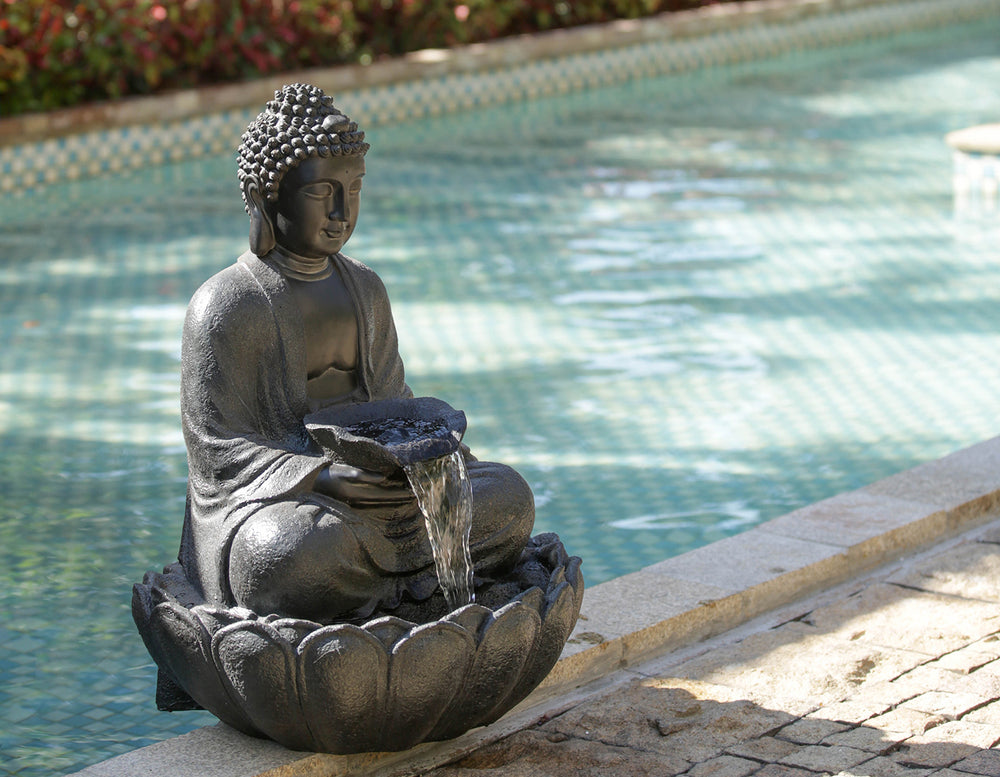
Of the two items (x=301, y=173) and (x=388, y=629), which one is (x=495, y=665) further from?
(x=301, y=173)

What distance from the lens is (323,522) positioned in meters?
2.98

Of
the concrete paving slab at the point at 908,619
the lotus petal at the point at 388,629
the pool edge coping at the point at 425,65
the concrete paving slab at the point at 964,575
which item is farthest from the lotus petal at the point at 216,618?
the pool edge coping at the point at 425,65

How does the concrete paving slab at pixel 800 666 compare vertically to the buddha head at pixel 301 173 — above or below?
below

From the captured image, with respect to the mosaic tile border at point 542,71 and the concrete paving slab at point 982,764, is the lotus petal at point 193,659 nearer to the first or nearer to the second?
the concrete paving slab at point 982,764

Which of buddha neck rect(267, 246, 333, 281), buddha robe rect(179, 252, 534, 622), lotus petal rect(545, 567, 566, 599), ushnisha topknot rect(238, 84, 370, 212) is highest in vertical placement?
ushnisha topknot rect(238, 84, 370, 212)

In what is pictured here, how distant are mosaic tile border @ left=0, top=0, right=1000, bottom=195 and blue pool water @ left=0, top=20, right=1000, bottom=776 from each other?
417 mm

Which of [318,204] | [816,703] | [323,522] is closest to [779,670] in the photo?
[816,703]

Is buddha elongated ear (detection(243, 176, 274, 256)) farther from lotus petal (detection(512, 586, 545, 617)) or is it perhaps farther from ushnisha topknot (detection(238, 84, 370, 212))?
lotus petal (detection(512, 586, 545, 617))

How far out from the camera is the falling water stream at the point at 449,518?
304 centimetres

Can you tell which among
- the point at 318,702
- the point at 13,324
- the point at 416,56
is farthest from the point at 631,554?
the point at 416,56

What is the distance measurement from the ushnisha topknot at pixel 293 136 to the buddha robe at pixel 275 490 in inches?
8.0

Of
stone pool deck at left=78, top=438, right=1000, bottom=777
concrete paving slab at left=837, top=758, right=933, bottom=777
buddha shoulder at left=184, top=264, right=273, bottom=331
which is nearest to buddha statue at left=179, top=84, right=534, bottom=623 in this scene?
buddha shoulder at left=184, top=264, right=273, bottom=331

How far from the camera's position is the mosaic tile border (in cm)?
1066

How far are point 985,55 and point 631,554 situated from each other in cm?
1215
